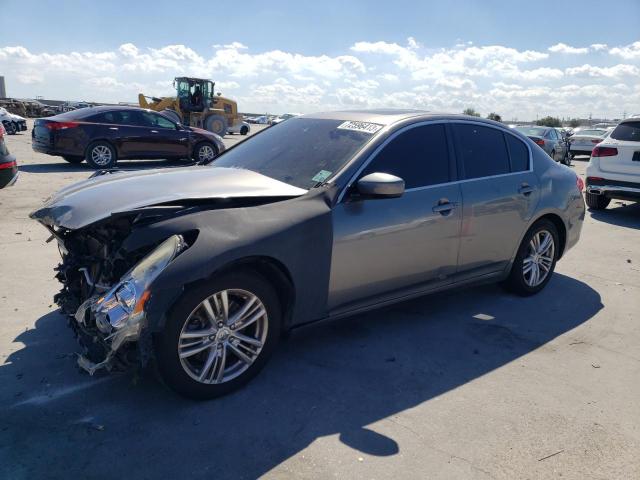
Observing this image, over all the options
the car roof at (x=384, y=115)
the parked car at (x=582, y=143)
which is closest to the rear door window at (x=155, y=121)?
the car roof at (x=384, y=115)

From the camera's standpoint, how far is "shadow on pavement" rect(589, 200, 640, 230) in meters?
9.33

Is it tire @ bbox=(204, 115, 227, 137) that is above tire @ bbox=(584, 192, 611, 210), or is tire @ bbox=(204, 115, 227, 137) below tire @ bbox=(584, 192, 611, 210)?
above

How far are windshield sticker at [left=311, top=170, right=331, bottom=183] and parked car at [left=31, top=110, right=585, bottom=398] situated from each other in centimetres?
1

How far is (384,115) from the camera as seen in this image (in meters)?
4.22

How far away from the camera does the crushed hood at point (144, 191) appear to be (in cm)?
317

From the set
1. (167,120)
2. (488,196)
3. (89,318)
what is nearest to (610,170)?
(488,196)

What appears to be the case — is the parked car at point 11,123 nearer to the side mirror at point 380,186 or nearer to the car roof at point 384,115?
the car roof at point 384,115

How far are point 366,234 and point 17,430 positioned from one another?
235 cm

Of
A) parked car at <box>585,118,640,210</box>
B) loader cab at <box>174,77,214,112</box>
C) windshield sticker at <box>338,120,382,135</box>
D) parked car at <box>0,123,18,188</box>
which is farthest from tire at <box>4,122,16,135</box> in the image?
windshield sticker at <box>338,120,382,135</box>

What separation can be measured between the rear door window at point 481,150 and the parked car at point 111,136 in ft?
28.3

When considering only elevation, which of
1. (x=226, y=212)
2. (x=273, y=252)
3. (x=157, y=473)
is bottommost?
(x=157, y=473)

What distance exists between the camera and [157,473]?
8.25ft

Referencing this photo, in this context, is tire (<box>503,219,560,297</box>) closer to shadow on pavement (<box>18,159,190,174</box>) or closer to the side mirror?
the side mirror

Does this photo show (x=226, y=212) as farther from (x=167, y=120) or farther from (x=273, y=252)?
(x=167, y=120)
